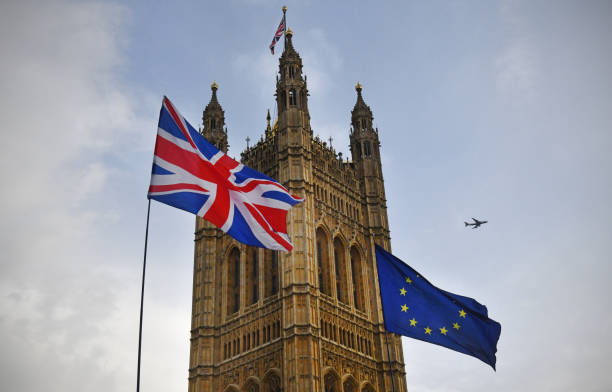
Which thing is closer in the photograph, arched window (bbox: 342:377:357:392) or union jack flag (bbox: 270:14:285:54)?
arched window (bbox: 342:377:357:392)

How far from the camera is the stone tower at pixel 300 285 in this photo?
141 ft

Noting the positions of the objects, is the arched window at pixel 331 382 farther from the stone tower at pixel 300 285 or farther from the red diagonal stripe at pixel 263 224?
the red diagonal stripe at pixel 263 224

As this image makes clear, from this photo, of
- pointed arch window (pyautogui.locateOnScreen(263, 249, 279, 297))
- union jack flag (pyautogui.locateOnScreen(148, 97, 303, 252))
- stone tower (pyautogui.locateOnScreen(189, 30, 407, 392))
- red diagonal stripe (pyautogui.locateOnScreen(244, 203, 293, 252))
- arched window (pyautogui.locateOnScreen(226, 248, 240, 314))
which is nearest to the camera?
union jack flag (pyautogui.locateOnScreen(148, 97, 303, 252))

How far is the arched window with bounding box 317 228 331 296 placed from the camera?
4728cm

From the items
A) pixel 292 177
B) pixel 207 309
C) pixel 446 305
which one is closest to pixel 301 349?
pixel 207 309

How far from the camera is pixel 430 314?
2636 centimetres

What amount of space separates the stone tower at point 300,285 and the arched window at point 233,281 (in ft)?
0.24

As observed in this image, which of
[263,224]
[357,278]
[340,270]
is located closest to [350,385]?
[340,270]

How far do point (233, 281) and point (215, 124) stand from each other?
1489 centimetres

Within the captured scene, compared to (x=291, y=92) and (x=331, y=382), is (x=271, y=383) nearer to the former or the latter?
(x=331, y=382)

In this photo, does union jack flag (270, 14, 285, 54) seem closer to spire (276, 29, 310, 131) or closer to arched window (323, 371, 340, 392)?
spire (276, 29, 310, 131)

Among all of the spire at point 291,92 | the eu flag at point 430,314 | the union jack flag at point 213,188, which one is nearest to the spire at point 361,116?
the spire at point 291,92

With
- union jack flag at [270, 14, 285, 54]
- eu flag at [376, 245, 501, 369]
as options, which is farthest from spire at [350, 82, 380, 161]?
eu flag at [376, 245, 501, 369]

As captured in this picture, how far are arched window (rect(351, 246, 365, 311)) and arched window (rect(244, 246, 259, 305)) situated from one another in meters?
7.31
